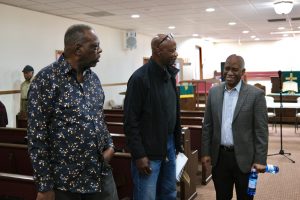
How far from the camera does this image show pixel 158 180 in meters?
2.21

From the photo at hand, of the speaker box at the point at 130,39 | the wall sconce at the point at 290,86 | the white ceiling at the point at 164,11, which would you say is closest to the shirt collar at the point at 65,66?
the white ceiling at the point at 164,11

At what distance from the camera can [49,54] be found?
7406mm

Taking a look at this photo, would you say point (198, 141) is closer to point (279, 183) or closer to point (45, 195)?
point (279, 183)

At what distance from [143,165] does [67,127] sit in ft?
2.10

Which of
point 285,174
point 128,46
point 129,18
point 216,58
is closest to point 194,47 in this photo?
point 216,58

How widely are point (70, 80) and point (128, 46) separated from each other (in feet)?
29.3

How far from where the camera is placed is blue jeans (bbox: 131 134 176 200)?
2055mm

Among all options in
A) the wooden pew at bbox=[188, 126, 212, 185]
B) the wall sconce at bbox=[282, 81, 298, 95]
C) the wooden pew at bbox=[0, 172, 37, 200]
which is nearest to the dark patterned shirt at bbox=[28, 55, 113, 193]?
the wooden pew at bbox=[0, 172, 37, 200]

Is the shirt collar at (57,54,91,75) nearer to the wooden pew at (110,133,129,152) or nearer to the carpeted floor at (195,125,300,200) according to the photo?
the wooden pew at (110,133,129,152)

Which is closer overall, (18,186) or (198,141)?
(18,186)

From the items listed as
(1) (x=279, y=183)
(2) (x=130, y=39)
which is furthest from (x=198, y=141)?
(2) (x=130, y=39)

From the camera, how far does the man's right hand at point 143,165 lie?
1.98m

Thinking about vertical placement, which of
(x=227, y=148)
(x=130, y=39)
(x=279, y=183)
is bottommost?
(x=279, y=183)

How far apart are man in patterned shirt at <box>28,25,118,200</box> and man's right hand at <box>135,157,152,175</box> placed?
405 mm
